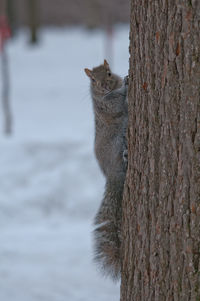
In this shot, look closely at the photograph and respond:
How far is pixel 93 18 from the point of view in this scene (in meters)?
18.8

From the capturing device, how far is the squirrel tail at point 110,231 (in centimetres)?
281

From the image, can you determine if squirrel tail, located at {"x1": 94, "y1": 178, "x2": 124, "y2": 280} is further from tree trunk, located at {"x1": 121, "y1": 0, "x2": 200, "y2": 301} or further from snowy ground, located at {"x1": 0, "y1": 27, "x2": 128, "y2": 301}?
snowy ground, located at {"x1": 0, "y1": 27, "x2": 128, "y2": 301}

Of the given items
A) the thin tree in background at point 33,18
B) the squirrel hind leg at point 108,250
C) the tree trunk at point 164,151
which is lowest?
the squirrel hind leg at point 108,250

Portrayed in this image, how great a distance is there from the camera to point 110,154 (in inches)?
125

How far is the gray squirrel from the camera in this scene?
285 cm

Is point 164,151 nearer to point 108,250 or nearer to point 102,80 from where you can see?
point 108,250

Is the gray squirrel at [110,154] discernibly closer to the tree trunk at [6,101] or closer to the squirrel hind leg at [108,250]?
the squirrel hind leg at [108,250]

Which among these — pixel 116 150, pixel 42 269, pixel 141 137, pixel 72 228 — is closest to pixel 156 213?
pixel 141 137

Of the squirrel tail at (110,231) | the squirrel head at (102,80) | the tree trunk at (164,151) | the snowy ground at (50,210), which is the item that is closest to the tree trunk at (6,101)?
the snowy ground at (50,210)

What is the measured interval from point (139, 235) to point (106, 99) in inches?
41.1

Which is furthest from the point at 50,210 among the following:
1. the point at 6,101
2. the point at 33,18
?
the point at 33,18

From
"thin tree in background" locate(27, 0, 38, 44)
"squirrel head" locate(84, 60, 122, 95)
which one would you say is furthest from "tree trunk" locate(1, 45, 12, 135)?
"thin tree in background" locate(27, 0, 38, 44)

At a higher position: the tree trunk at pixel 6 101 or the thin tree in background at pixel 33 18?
the thin tree in background at pixel 33 18

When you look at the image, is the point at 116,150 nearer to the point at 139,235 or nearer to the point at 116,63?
the point at 139,235
